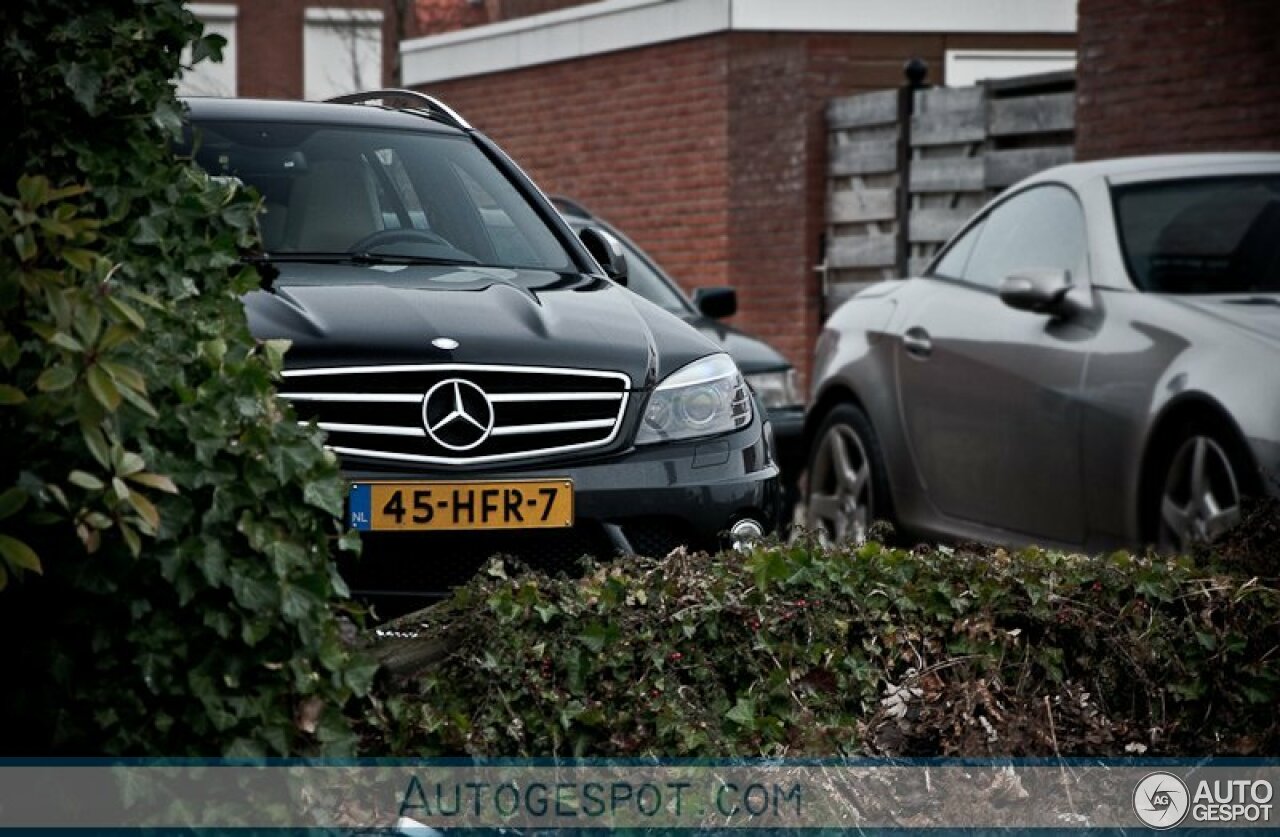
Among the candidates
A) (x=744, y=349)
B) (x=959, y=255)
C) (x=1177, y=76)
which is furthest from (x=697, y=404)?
(x=1177, y=76)

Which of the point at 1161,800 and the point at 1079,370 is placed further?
the point at 1079,370

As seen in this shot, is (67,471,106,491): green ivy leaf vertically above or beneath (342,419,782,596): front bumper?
above

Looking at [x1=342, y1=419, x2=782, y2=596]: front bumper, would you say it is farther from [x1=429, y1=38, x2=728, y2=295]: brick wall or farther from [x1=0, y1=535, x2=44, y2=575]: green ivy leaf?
[x1=429, y1=38, x2=728, y2=295]: brick wall

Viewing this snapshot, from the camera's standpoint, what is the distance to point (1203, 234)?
8.05m

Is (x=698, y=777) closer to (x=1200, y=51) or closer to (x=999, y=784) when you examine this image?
(x=999, y=784)

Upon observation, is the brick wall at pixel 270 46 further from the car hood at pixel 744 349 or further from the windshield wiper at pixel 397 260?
the windshield wiper at pixel 397 260

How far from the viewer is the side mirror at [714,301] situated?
35.5ft

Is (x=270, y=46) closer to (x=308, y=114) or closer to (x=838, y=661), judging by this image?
(x=308, y=114)

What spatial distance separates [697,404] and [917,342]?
318cm

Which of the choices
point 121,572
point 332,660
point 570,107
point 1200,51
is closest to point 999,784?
point 332,660

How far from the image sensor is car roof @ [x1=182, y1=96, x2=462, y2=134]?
23.2 feet

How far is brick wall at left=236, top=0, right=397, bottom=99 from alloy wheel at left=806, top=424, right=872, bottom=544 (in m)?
34.3

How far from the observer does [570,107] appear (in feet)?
66.9

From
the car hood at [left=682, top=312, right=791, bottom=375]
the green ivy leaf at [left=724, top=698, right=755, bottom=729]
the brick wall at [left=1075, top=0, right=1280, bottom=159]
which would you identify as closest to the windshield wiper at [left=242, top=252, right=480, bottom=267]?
the green ivy leaf at [left=724, top=698, right=755, bottom=729]
